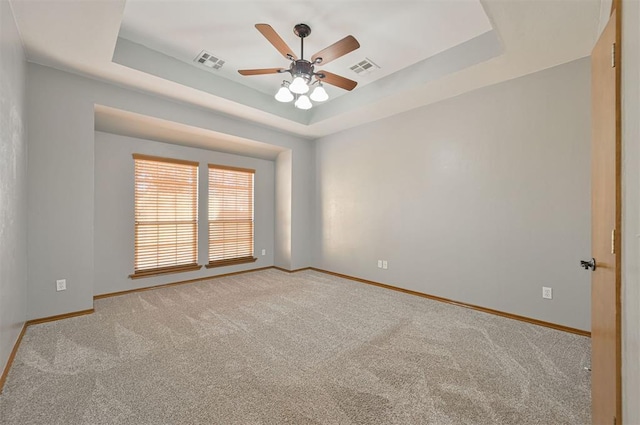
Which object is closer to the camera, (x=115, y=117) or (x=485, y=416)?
(x=485, y=416)

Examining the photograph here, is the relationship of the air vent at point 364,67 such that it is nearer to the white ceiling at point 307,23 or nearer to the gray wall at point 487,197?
the white ceiling at point 307,23

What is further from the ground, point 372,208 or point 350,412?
point 372,208

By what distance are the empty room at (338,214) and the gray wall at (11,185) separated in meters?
0.04

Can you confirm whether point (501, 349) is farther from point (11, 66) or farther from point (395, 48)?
point (11, 66)

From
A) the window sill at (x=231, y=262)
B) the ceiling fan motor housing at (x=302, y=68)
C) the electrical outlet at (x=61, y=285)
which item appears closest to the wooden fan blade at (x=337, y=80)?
the ceiling fan motor housing at (x=302, y=68)

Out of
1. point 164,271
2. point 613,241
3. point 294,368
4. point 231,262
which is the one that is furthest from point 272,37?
point 231,262

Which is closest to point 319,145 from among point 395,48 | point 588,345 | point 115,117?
point 395,48

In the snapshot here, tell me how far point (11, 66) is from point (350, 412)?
141 inches

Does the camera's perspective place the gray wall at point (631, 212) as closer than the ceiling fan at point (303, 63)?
Yes

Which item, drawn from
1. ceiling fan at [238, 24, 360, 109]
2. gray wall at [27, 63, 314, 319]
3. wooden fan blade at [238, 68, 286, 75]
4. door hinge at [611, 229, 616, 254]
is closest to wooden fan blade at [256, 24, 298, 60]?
ceiling fan at [238, 24, 360, 109]

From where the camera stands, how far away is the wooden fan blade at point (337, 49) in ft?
7.68

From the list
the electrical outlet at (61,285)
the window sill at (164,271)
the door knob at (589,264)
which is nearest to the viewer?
the door knob at (589,264)

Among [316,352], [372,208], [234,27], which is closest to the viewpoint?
[316,352]

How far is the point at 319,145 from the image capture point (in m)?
5.82
